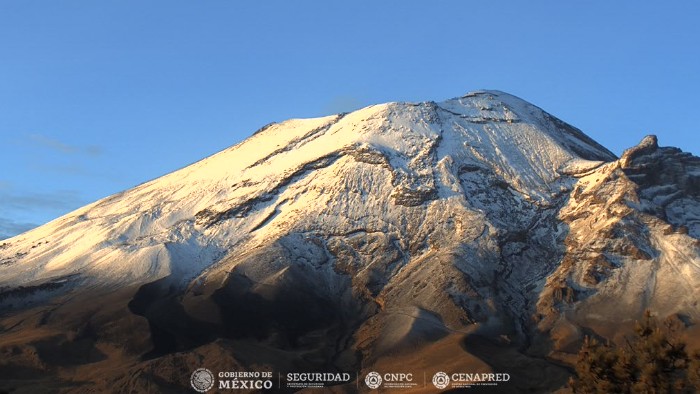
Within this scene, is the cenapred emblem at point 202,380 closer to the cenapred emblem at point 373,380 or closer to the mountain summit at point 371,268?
the mountain summit at point 371,268

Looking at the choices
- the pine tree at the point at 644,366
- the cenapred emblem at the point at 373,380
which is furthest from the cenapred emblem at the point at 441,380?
the pine tree at the point at 644,366

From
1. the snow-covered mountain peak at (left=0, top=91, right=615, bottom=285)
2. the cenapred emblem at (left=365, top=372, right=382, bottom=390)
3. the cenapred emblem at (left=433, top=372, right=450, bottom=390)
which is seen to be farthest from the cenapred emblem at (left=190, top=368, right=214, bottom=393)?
the snow-covered mountain peak at (left=0, top=91, right=615, bottom=285)

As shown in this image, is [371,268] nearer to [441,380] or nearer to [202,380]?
[441,380]

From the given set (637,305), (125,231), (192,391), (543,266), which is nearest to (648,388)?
(192,391)

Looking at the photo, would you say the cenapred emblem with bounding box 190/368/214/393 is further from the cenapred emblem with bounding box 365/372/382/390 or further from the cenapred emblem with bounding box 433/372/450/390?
the cenapred emblem with bounding box 433/372/450/390

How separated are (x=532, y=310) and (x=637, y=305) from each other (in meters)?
16.7

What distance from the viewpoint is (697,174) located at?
17900 centimetres

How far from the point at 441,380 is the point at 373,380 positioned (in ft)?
36.2

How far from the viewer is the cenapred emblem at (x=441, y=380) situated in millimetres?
116869

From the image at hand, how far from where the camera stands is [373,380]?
412 ft

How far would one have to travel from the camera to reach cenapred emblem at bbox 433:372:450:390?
383 ft

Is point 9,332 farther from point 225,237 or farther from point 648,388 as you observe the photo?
point 648,388

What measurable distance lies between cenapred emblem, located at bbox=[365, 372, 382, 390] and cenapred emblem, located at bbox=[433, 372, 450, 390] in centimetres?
813

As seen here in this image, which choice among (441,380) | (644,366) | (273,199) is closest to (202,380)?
(441,380)
